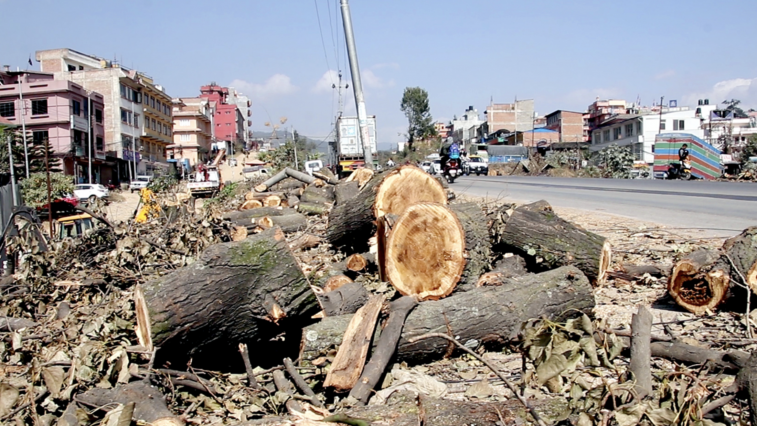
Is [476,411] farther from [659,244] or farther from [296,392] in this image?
[659,244]

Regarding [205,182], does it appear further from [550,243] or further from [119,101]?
[119,101]

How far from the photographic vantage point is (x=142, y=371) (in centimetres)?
410

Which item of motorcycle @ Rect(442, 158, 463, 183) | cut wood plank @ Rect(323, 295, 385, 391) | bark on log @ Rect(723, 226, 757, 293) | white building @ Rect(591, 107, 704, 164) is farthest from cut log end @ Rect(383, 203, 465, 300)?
white building @ Rect(591, 107, 704, 164)

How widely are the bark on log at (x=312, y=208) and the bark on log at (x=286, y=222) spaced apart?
1344mm

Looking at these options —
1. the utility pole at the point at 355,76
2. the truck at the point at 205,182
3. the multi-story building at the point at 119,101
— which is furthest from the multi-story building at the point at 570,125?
the utility pole at the point at 355,76

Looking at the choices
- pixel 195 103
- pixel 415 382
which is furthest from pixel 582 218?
pixel 195 103

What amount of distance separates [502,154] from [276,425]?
61.2 m

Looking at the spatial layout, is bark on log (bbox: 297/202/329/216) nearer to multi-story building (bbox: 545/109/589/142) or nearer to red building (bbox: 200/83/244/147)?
multi-story building (bbox: 545/109/589/142)

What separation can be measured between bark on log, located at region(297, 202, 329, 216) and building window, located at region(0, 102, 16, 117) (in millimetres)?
46184

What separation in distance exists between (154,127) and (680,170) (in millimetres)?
62161

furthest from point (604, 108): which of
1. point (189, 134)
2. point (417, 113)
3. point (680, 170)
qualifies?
point (680, 170)

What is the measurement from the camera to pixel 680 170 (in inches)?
1009

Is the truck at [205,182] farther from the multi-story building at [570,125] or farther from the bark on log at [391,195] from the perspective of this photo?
the multi-story building at [570,125]

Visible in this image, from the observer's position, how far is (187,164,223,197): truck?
27703mm
